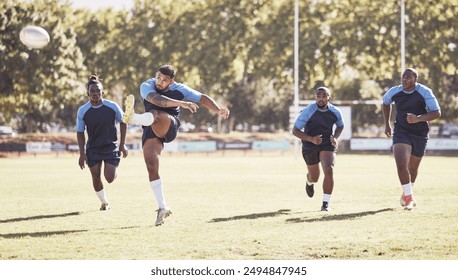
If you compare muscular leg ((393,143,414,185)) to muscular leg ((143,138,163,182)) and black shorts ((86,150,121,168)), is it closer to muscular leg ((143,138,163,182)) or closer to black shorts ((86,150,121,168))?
muscular leg ((143,138,163,182))

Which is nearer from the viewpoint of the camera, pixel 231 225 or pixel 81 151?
pixel 231 225

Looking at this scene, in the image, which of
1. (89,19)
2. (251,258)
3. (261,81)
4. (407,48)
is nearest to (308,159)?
(251,258)

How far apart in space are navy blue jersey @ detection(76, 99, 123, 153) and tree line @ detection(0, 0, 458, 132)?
107 ft

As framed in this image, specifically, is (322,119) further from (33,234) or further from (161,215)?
(33,234)

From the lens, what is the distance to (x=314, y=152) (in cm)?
1286

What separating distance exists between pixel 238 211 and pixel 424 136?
137 inches

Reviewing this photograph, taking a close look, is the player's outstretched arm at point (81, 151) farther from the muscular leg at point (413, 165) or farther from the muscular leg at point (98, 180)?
the muscular leg at point (413, 165)

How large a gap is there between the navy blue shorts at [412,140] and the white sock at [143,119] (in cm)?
467

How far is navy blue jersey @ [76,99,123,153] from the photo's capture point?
480 inches

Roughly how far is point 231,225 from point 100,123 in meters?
3.42

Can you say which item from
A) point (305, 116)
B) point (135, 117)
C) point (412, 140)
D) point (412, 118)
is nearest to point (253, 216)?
point (305, 116)

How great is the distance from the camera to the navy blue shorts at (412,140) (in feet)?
40.8

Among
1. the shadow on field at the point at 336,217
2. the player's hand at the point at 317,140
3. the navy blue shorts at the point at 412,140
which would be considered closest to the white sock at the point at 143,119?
the shadow on field at the point at 336,217

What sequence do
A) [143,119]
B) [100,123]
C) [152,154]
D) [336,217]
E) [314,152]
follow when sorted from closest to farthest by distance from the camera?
[143,119]
[152,154]
[336,217]
[100,123]
[314,152]
